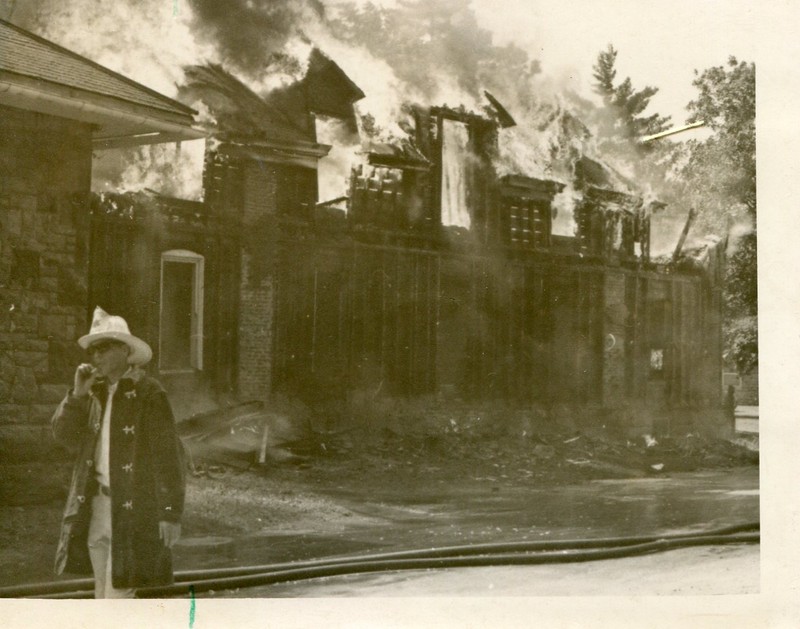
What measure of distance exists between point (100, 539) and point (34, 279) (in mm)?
1208

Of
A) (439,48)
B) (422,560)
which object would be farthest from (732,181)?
(422,560)

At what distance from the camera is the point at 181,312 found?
4.27m

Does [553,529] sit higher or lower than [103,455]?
lower

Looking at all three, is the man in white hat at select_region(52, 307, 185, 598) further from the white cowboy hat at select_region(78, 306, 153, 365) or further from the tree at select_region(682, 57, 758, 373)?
the tree at select_region(682, 57, 758, 373)

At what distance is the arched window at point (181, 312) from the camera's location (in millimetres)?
4234

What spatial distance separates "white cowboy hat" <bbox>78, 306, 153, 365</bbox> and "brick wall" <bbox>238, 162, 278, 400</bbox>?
46 cm

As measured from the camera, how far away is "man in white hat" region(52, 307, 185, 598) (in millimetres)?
4020

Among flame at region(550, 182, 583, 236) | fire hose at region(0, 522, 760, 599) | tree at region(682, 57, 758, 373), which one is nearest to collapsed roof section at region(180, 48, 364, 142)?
flame at region(550, 182, 583, 236)

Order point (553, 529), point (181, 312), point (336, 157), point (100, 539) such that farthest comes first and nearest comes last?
point (553, 529) < point (336, 157) < point (181, 312) < point (100, 539)

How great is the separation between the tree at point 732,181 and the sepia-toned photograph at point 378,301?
2cm

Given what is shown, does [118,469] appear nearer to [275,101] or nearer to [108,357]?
[108,357]

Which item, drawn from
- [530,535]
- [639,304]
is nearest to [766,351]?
[639,304]

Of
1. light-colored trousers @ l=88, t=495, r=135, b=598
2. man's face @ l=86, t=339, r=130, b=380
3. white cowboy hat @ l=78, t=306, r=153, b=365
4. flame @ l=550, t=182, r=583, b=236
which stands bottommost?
light-colored trousers @ l=88, t=495, r=135, b=598

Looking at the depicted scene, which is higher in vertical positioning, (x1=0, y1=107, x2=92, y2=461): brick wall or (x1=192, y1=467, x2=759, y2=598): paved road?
(x1=0, y1=107, x2=92, y2=461): brick wall
